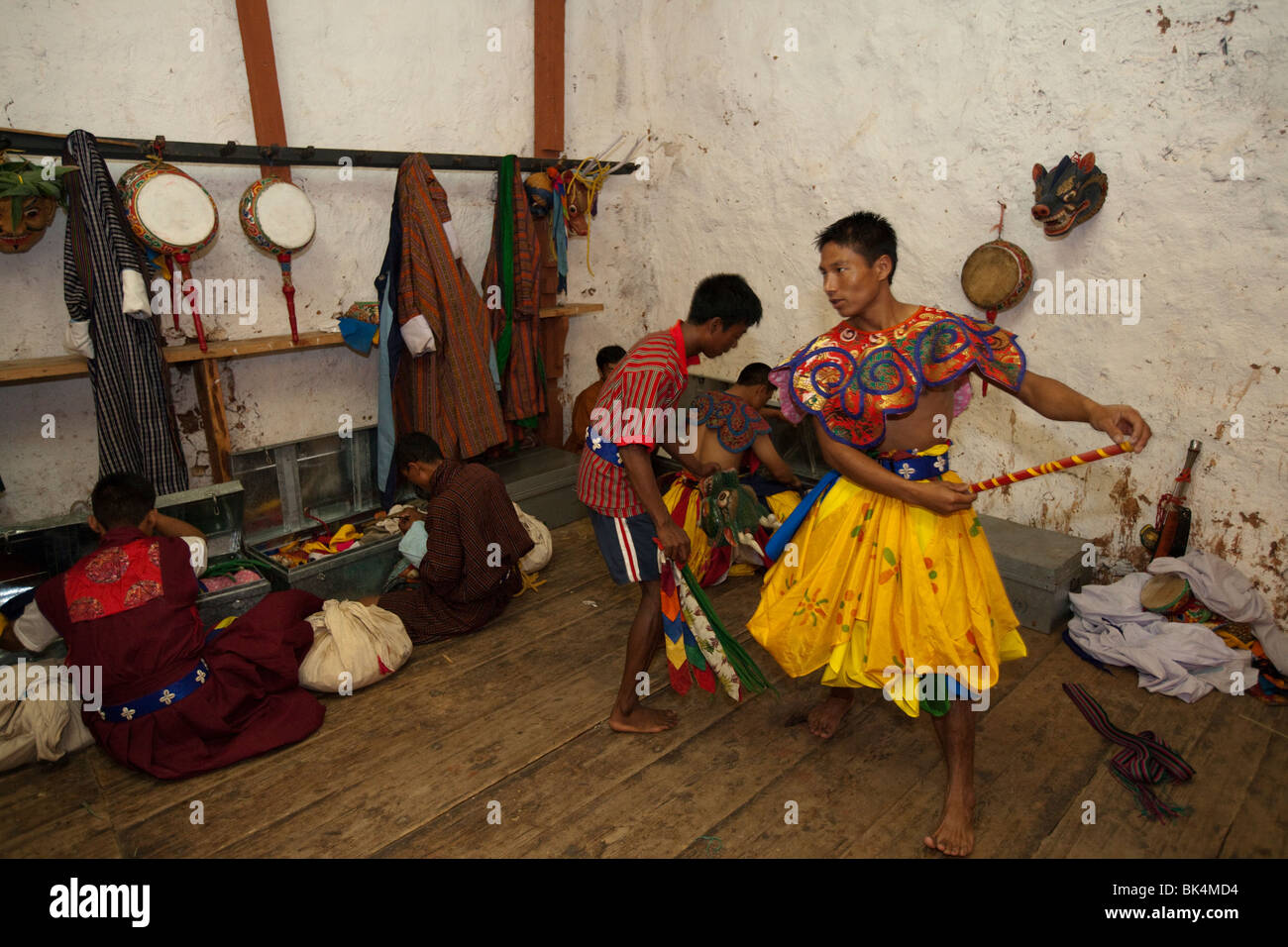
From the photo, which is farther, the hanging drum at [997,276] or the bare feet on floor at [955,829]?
the hanging drum at [997,276]

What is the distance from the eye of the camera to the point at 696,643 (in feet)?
9.45

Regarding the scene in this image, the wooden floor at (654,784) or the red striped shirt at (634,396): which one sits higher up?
the red striped shirt at (634,396)

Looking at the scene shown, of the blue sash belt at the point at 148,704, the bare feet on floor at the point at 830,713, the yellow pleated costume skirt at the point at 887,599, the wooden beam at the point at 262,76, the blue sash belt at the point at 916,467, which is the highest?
the wooden beam at the point at 262,76

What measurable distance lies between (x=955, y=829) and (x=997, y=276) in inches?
99.0

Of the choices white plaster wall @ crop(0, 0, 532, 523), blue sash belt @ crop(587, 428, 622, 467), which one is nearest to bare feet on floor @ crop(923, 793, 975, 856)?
blue sash belt @ crop(587, 428, 622, 467)

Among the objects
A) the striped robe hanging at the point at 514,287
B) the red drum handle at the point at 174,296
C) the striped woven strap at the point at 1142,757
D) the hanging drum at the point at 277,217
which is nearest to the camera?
the striped woven strap at the point at 1142,757

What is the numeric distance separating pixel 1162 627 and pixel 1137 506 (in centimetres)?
59

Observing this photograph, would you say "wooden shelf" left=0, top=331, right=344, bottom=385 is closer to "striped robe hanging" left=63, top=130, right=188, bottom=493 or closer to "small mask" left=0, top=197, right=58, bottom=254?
"striped robe hanging" left=63, top=130, right=188, bottom=493

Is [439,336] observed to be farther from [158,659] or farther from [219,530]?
[158,659]

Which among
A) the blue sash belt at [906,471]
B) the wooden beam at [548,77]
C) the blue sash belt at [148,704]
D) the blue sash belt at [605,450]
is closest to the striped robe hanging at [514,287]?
the wooden beam at [548,77]

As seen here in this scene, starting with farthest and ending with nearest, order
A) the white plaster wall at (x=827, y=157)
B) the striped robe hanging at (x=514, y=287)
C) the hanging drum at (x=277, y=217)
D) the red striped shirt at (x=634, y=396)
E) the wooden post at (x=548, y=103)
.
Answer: the wooden post at (x=548, y=103) → the striped robe hanging at (x=514, y=287) → the hanging drum at (x=277, y=217) → the white plaster wall at (x=827, y=157) → the red striped shirt at (x=634, y=396)

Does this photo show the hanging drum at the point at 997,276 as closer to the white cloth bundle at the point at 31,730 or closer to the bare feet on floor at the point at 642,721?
the bare feet on floor at the point at 642,721

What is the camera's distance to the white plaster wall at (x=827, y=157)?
127 inches

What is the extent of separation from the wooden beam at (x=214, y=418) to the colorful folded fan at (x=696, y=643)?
238 centimetres
